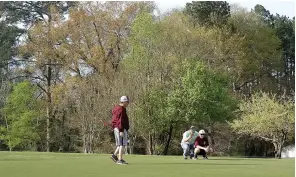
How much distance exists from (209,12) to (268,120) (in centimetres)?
1662

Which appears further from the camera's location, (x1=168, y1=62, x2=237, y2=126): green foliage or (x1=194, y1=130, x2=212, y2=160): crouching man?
(x1=168, y1=62, x2=237, y2=126): green foliage

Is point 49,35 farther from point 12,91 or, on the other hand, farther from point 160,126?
point 160,126

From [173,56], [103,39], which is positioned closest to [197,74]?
[173,56]

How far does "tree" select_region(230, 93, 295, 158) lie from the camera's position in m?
36.7

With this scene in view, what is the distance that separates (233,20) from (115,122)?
3965 cm

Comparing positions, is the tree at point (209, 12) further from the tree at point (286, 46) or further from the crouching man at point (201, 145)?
the crouching man at point (201, 145)

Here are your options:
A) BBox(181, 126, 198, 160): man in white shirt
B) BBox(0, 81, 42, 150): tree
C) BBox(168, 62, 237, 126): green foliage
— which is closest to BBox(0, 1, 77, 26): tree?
BBox(0, 81, 42, 150): tree

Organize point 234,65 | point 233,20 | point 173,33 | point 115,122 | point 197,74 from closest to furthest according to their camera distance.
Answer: point 115,122 → point 197,74 → point 173,33 → point 234,65 → point 233,20

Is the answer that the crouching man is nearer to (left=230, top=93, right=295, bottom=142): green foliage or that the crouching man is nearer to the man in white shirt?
the man in white shirt

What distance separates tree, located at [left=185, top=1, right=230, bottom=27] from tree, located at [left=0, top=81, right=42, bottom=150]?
16613 millimetres

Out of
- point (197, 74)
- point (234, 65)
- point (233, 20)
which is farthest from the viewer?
point (233, 20)

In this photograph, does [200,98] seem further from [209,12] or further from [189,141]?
[189,141]

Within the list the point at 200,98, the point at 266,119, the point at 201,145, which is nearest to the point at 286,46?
the point at 266,119

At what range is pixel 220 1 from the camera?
167 feet
